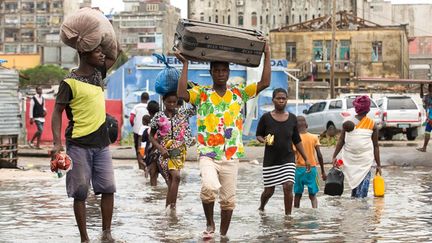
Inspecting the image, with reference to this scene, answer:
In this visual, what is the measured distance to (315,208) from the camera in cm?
1179

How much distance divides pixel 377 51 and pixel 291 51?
22.9ft

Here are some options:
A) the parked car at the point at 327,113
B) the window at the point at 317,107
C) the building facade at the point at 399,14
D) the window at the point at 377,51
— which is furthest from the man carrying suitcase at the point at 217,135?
the building facade at the point at 399,14

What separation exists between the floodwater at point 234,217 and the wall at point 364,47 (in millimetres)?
62613

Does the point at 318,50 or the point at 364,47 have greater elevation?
the point at 364,47

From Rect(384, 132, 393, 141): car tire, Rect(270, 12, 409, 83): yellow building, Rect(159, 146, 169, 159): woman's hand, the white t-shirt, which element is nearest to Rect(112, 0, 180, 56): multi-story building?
Rect(270, 12, 409, 83): yellow building

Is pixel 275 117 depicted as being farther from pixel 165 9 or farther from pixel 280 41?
pixel 165 9

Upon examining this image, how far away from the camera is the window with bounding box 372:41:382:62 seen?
254 ft

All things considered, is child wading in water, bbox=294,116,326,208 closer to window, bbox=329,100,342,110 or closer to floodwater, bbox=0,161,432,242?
floodwater, bbox=0,161,432,242

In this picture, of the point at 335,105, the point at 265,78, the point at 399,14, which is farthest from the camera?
the point at 399,14

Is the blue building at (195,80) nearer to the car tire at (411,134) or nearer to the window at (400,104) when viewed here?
the window at (400,104)

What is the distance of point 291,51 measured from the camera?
7888 centimetres

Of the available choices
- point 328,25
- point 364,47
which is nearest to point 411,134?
point 364,47

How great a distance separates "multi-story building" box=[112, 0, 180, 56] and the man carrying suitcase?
12603 cm

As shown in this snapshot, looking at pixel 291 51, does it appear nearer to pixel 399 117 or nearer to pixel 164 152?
pixel 399 117
